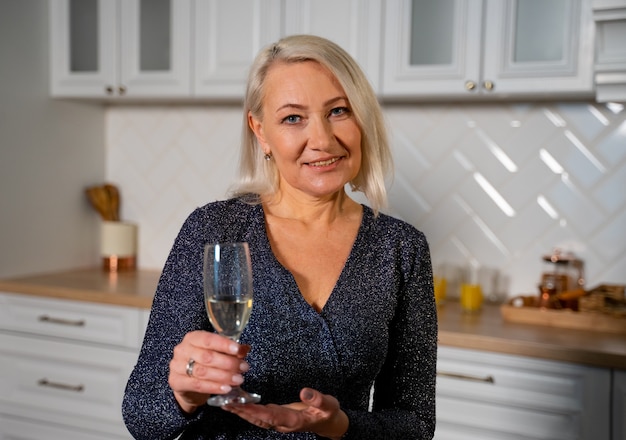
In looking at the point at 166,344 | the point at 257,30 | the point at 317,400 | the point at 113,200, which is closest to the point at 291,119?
the point at 166,344

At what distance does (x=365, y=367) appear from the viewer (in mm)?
1337

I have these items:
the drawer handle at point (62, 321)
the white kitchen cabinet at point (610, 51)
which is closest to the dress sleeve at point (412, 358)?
the white kitchen cabinet at point (610, 51)

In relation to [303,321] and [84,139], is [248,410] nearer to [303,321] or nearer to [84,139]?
[303,321]

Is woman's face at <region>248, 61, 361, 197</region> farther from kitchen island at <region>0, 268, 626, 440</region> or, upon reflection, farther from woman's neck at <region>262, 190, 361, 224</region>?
kitchen island at <region>0, 268, 626, 440</region>

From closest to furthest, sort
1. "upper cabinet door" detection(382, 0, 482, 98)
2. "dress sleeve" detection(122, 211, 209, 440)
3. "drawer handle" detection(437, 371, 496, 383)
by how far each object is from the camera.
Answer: "dress sleeve" detection(122, 211, 209, 440) → "drawer handle" detection(437, 371, 496, 383) → "upper cabinet door" detection(382, 0, 482, 98)

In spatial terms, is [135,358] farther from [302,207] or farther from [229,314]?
[229,314]

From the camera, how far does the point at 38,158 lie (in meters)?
3.00

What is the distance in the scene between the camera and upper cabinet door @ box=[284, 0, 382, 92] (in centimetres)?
252

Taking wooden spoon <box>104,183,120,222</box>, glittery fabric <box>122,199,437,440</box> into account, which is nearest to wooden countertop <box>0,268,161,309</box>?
wooden spoon <box>104,183,120,222</box>

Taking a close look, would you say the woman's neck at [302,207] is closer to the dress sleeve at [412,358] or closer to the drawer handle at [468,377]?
the dress sleeve at [412,358]

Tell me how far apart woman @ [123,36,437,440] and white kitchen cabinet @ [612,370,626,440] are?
0.83m

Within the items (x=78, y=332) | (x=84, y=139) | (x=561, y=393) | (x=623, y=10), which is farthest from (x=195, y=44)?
(x=561, y=393)

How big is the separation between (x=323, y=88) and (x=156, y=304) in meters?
0.47

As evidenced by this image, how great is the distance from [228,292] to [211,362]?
0.30ft
